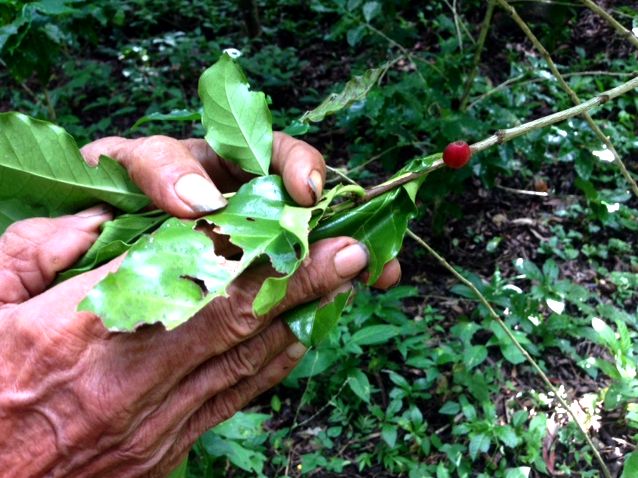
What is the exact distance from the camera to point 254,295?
0.99 meters

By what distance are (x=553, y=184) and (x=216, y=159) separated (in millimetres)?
2085

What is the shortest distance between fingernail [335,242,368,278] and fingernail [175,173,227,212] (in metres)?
0.21

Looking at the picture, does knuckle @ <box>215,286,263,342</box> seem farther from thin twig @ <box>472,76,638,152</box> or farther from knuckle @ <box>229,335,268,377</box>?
thin twig @ <box>472,76,638,152</box>

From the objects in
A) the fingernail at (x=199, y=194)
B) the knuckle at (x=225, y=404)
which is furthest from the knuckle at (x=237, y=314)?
the knuckle at (x=225, y=404)

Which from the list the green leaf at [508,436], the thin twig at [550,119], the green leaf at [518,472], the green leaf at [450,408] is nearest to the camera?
the thin twig at [550,119]

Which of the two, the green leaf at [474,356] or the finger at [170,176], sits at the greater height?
the finger at [170,176]

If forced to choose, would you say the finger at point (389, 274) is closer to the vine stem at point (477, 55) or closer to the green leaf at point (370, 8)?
the vine stem at point (477, 55)

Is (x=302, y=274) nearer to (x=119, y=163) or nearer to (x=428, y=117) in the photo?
(x=119, y=163)

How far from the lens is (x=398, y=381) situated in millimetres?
2145

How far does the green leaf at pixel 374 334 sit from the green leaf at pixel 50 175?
112 centimetres

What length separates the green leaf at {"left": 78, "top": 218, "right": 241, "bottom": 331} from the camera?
0.77 metres

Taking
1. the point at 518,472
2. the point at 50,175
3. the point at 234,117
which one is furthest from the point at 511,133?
the point at 518,472

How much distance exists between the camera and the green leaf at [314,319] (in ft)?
3.19

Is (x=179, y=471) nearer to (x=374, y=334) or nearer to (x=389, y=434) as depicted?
(x=389, y=434)
